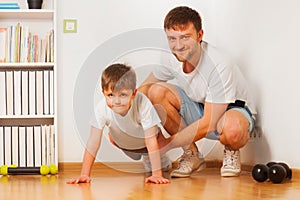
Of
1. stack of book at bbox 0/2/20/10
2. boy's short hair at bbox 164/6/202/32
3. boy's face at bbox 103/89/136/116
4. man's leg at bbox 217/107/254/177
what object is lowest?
man's leg at bbox 217/107/254/177

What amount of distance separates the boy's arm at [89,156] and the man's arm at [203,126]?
376 millimetres

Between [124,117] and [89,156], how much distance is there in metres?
0.22

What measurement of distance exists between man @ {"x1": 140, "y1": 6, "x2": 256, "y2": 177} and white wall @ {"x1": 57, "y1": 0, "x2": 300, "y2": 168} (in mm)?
142

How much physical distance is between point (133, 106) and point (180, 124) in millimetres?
385

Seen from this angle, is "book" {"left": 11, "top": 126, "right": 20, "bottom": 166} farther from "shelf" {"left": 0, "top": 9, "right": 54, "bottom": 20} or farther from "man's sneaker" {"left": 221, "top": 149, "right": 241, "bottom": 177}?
"man's sneaker" {"left": 221, "top": 149, "right": 241, "bottom": 177}

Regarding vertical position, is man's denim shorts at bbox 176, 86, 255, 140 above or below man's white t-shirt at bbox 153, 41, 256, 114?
below

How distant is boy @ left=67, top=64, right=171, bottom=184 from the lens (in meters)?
2.46

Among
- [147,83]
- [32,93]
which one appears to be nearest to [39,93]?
[32,93]

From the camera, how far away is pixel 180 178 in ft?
8.80

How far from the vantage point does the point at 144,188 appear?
2275 millimetres

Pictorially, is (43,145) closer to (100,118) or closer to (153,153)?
(100,118)

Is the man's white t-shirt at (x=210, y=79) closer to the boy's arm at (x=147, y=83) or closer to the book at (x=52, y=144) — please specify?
the boy's arm at (x=147, y=83)

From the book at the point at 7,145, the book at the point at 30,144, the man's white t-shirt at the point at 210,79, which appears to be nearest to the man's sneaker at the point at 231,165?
the man's white t-shirt at the point at 210,79

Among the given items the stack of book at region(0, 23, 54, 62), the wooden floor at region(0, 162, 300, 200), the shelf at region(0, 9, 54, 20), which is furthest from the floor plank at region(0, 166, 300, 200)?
the shelf at region(0, 9, 54, 20)
